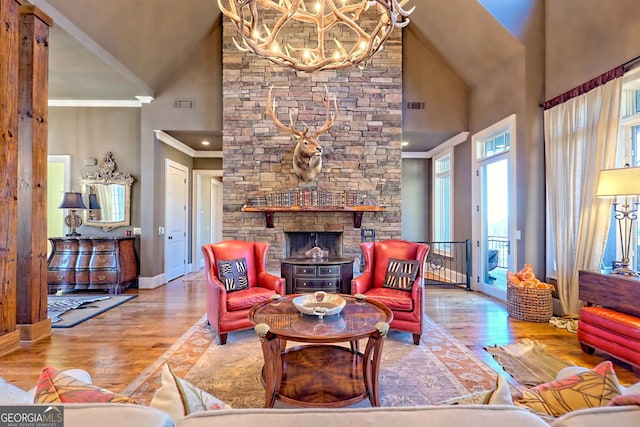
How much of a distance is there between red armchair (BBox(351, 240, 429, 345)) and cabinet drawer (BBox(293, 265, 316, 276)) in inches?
30.9

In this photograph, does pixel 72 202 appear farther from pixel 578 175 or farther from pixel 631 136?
pixel 631 136

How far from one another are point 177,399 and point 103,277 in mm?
5269

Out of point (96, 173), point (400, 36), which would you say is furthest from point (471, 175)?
point (96, 173)

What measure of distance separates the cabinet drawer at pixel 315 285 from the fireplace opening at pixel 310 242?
44.1 inches

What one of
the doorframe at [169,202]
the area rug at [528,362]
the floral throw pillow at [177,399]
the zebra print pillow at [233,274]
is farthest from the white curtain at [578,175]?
the doorframe at [169,202]

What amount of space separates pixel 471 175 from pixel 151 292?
5822 millimetres

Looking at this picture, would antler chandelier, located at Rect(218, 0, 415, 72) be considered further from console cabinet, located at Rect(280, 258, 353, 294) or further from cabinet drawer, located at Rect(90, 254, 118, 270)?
cabinet drawer, located at Rect(90, 254, 118, 270)

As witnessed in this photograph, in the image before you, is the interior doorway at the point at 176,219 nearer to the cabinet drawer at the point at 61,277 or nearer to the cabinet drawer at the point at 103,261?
the cabinet drawer at the point at 103,261

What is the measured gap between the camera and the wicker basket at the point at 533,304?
3.75 metres

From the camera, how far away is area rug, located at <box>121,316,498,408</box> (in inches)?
87.7

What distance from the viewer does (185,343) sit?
3150 mm

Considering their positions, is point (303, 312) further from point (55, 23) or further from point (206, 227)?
point (206, 227)

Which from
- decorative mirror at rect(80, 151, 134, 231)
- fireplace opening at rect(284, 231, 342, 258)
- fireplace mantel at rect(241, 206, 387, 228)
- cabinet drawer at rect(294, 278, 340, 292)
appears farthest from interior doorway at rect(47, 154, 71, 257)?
cabinet drawer at rect(294, 278, 340, 292)

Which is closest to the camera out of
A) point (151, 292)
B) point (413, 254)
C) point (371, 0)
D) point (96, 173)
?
point (371, 0)
